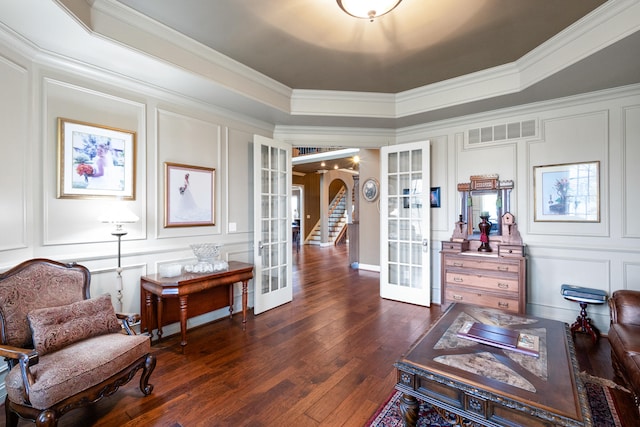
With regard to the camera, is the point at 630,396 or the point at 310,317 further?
the point at 310,317

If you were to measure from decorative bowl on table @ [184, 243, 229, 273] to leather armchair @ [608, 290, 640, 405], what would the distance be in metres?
3.52

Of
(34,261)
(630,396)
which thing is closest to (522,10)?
(630,396)

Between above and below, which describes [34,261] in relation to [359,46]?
below

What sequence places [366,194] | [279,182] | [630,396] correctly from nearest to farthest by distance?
[630,396], [279,182], [366,194]

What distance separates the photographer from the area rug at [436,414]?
1893 mm

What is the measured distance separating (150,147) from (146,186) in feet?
1.42

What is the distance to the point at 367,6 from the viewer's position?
2.13 metres

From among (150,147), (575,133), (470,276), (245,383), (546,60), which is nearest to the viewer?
(245,383)

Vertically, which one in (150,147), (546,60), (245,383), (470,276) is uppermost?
(546,60)

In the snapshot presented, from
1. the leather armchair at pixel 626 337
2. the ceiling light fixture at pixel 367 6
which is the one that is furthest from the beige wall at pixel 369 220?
the ceiling light fixture at pixel 367 6

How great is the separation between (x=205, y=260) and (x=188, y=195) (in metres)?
0.81

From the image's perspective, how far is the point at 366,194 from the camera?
22.7 ft

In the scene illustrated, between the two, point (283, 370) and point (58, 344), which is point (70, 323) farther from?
point (283, 370)

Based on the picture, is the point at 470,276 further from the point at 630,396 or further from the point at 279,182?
the point at 279,182
